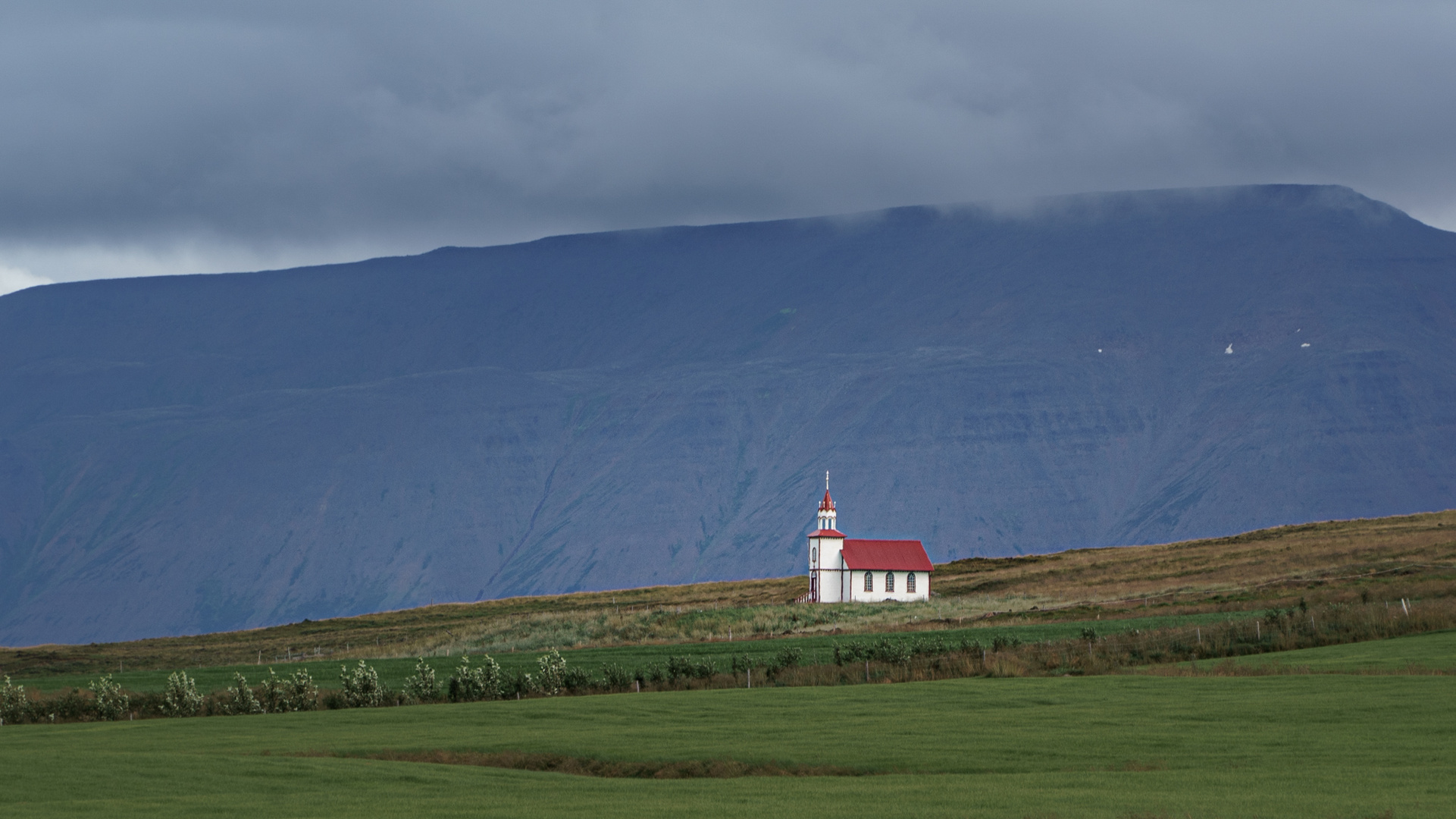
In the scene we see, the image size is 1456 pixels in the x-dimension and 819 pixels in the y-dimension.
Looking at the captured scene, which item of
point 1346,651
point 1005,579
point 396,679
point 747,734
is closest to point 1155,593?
point 1005,579

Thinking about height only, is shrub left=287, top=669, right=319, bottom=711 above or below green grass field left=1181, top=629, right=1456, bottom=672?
below

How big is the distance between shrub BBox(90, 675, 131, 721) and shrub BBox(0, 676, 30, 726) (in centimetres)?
221

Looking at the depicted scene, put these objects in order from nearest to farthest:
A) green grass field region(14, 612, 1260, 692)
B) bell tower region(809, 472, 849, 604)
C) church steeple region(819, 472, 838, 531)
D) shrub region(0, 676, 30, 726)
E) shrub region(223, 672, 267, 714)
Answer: shrub region(223, 672, 267, 714)
shrub region(0, 676, 30, 726)
green grass field region(14, 612, 1260, 692)
bell tower region(809, 472, 849, 604)
church steeple region(819, 472, 838, 531)

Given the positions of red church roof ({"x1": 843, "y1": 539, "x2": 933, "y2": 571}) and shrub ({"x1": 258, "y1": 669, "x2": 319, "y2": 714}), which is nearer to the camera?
shrub ({"x1": 258, "y1": 669, "x2": 319, "y2": 714})

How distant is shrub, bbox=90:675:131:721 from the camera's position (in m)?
52.7

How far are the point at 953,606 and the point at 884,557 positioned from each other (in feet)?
56.1

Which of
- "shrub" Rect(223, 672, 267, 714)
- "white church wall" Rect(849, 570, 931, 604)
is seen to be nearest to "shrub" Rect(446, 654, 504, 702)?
"shrub" Rect(223, 672, 267, 714)

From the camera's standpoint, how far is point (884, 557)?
365 ft

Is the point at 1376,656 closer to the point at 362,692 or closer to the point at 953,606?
the point at 362,692

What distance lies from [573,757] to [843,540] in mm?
75349

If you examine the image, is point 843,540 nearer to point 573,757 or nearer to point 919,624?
point 919,624

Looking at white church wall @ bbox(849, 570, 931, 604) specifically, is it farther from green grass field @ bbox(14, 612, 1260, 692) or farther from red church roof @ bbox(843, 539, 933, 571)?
green grass field @ bbox(14, 612, 1260, 692)

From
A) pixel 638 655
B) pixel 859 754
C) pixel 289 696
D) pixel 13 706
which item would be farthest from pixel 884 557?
pixel 859 754

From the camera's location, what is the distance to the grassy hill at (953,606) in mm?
78438
